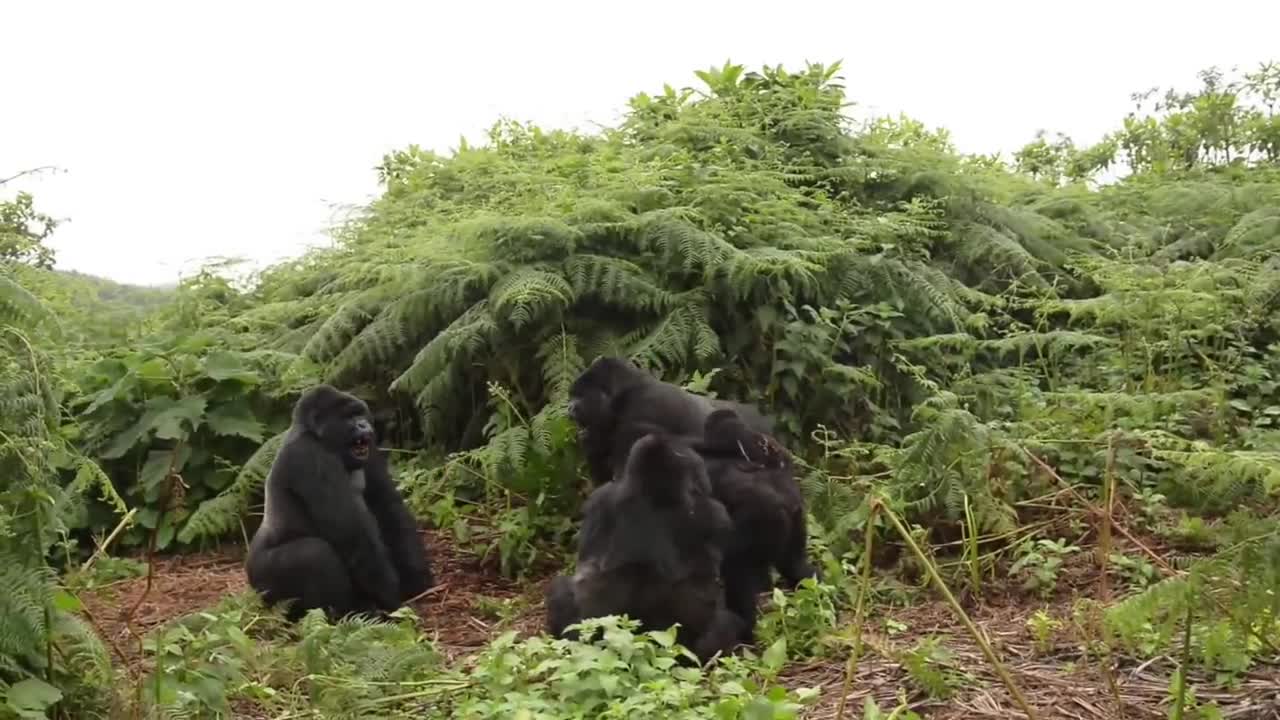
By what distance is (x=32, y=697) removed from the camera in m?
3.22

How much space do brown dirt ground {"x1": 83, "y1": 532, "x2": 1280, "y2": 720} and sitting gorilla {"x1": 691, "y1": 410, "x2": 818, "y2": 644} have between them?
0.44 m

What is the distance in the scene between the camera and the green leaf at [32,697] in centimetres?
316

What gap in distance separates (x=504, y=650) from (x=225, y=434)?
3.60 m

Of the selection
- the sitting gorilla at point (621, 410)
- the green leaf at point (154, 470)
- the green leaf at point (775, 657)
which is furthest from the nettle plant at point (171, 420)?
the green leaf at point (775, 657)

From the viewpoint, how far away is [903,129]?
31.6ft

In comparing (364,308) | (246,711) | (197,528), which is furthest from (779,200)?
(246,711)

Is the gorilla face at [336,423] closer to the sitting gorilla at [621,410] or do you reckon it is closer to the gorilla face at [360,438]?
the gorilla face at [360,438]

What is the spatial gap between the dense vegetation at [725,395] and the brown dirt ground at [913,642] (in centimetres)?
4

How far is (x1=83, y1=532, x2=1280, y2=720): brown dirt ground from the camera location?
3.53 metres

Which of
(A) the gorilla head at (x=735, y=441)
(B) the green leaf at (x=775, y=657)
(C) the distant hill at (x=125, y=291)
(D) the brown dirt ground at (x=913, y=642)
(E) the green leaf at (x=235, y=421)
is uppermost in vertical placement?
(C) the distant hill at (x=125, y=291)

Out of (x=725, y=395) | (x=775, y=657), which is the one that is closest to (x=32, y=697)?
(x=775, y=657)

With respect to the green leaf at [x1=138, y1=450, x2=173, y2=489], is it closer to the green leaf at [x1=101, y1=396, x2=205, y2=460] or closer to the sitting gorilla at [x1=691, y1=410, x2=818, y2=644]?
the green leaf at [x1=101, y1=396, x2=205, y2=460]

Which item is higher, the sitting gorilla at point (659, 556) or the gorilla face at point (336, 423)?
the gorilla face at point (336, 423)

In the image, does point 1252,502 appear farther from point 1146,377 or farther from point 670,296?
point 670,296
